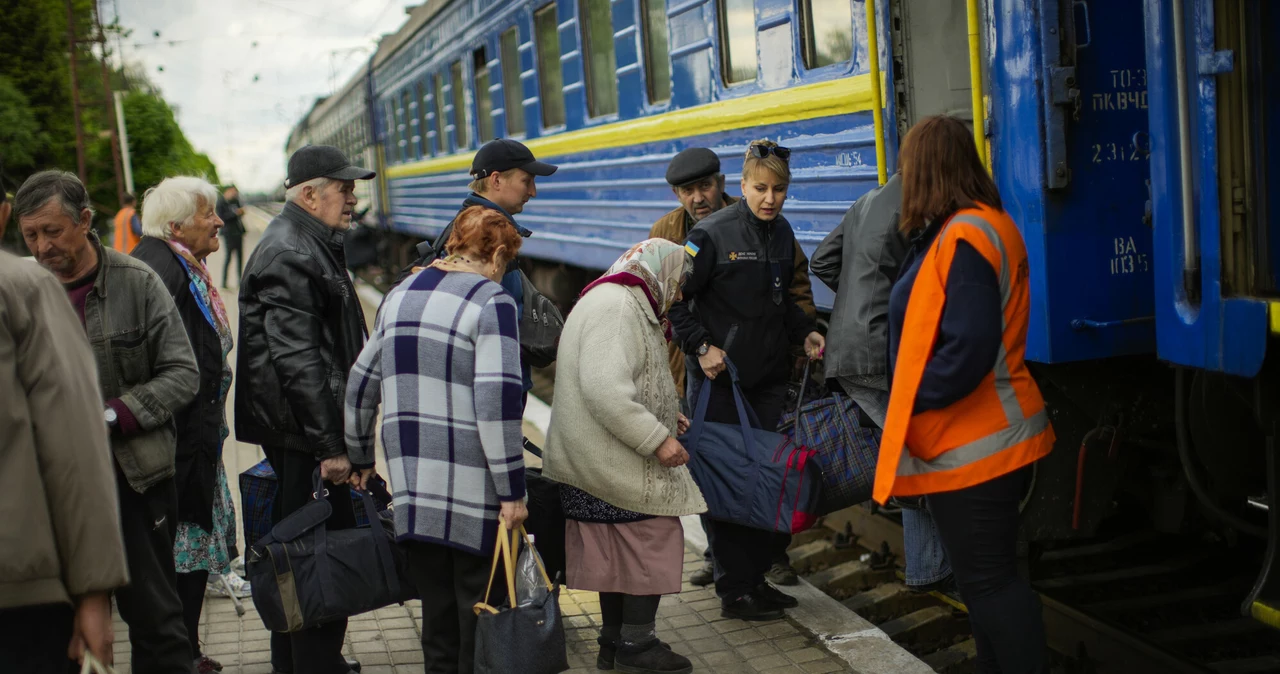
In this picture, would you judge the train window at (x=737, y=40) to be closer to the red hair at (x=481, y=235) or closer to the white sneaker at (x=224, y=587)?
the red hair at (x=481, y=235)

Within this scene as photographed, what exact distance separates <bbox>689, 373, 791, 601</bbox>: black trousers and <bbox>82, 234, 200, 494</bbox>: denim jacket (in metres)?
1.76

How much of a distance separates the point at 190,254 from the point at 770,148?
6.42 ft

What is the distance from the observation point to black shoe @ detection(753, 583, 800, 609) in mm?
4355

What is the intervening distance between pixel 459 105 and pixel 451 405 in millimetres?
10152

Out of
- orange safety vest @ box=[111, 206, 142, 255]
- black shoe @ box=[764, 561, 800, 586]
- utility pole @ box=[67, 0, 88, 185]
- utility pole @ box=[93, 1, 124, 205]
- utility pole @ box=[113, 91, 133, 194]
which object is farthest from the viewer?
utility pole @ box=[113, 91, 133, 194]

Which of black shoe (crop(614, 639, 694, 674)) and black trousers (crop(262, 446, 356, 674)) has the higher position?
black trousers (crop(262, 446, 356, 674))

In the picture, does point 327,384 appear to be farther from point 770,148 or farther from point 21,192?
point 770,148

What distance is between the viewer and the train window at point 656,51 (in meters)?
6.98

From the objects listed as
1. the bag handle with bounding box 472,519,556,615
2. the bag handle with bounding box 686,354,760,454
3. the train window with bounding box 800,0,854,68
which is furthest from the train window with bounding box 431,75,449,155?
the bag handle with bounding box 472,519,556,615

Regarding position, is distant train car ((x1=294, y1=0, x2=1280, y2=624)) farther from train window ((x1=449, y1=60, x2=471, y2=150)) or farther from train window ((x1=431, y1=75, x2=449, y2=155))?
train window ((x1=431, y1=75, x2=449, y2=155))

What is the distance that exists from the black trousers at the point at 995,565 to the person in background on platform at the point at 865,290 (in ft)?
1.79

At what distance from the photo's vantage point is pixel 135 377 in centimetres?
329

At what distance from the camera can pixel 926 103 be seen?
4457 mm

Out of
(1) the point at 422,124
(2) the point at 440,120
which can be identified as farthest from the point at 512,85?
(1) the point at 422,124
